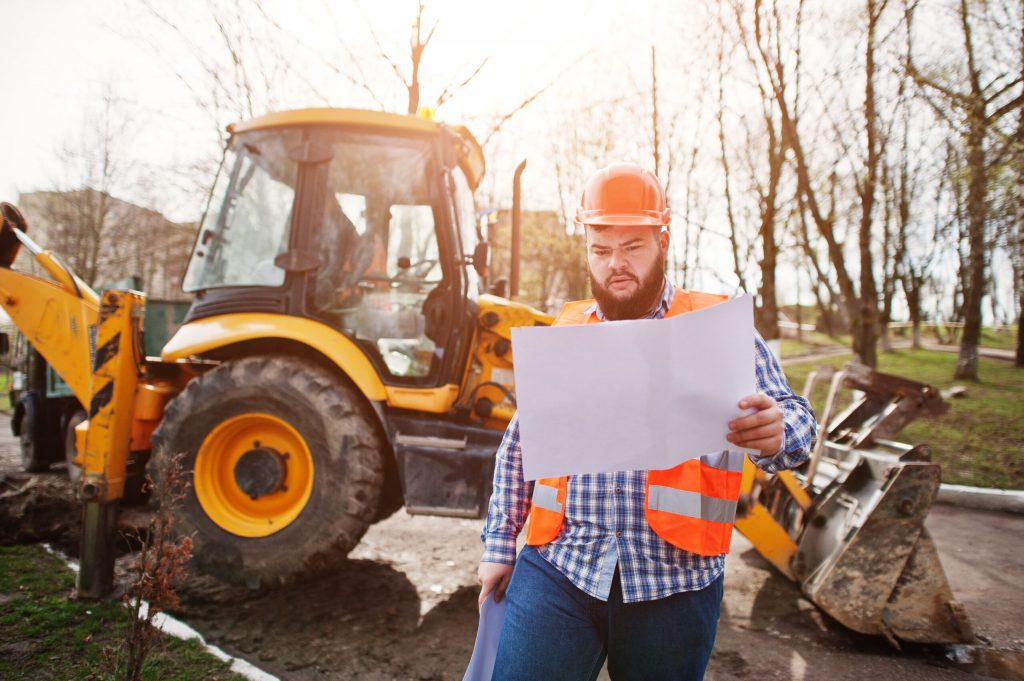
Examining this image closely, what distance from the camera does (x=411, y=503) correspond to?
11.7 ft

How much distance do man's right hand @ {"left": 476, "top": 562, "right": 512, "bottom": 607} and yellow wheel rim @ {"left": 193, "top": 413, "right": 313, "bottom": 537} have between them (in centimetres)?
228

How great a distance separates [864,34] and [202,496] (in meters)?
9.92

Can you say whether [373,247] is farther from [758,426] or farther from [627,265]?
[758,426]

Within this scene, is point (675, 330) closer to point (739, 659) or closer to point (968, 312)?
point (739, 659)

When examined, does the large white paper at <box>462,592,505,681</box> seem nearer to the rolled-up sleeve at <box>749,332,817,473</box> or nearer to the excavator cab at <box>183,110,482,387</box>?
the rolled-up sleeve at <box>749,332,817,473</box>

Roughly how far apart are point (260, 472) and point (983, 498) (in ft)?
21.0

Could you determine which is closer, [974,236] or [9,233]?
[9,233]

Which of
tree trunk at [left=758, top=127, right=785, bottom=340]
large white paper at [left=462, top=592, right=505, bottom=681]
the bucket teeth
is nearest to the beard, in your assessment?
large white paper at [left=462, top=592, right=505, bottom=681]

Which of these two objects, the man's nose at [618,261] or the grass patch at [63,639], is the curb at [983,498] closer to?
the man's nose at [618,261]

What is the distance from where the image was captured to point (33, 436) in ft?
20.5

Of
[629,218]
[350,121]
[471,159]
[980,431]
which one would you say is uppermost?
[350,121]

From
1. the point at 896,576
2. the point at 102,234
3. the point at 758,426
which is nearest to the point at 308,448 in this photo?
the point at 758,426

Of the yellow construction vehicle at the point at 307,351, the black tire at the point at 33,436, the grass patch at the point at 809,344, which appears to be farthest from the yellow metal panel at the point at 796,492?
the grass patch at the point at 809,344

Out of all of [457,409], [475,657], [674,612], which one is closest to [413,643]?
[457,409]
